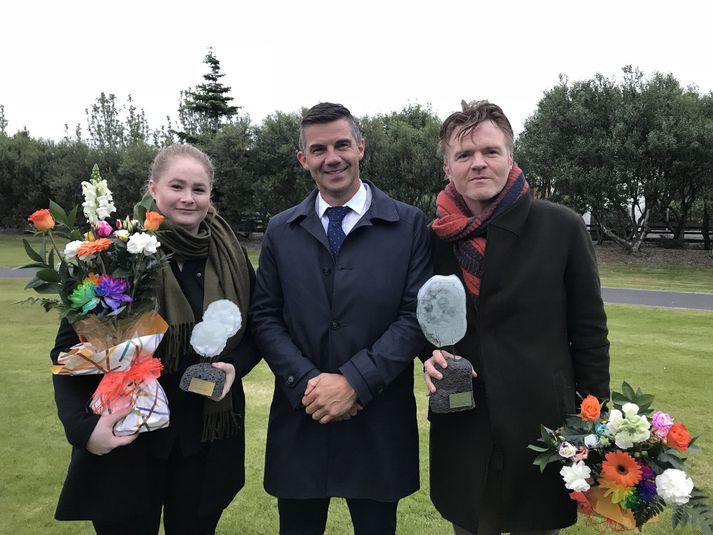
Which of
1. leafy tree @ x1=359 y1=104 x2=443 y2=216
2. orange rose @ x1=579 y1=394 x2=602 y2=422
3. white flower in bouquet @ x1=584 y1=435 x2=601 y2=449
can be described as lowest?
white flower in bouquet @ x1=584 y1=435 x2=601 y2=449

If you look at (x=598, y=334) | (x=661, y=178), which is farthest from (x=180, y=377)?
(x=661, y=178)

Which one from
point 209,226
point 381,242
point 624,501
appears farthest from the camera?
point 209,226

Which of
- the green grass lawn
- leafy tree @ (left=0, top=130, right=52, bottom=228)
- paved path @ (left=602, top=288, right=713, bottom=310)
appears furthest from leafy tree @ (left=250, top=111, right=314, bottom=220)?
the green grass lawn

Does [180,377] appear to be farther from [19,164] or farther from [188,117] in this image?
[188,117]

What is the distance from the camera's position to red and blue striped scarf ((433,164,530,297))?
2363 millimetres

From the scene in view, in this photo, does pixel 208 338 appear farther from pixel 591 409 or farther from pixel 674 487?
pixel 674 487

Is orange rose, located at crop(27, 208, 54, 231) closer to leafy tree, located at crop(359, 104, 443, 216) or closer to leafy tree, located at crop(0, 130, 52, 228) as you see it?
leafy tree, located at crop(359, 104, 443, 216)

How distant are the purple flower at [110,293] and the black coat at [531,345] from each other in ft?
4.87

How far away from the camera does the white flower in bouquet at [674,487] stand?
74.0 inches

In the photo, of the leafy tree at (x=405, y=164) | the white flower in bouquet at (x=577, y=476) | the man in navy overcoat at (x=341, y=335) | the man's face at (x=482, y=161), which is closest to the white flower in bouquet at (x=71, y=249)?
the man in navy overcoat at (x=341, y=335)

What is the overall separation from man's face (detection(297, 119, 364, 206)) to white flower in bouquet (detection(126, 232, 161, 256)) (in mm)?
808

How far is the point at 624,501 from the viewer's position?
6.65ft

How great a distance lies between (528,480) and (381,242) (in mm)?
1259

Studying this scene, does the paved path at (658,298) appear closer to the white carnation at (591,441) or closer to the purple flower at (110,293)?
the white carnation at (591,441)
